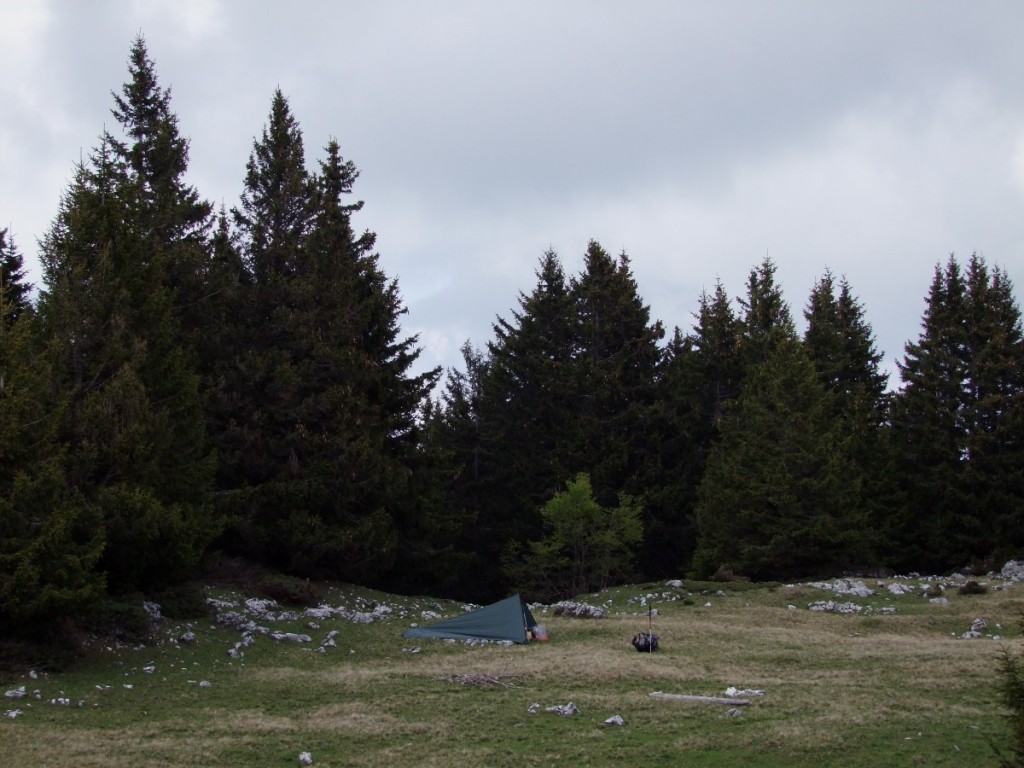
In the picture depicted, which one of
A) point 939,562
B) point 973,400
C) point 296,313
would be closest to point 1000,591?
point 939,562

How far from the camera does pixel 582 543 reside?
42.2 metres

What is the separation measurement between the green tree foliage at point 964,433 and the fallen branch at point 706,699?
114ft

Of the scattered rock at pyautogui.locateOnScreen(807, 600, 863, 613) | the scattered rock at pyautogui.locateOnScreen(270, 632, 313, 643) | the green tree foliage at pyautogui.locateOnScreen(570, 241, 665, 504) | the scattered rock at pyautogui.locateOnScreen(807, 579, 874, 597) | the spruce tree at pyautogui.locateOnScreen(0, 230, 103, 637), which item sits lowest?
the scattered rock at pyautogui.locateOnScreen(807, 600, 863, 613)

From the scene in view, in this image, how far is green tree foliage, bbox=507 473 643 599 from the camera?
41.0 meters

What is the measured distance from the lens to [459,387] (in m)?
64.8

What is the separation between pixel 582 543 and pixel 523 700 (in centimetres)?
2753

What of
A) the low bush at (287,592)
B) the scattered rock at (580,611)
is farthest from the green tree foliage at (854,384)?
the low bush at (287,592)

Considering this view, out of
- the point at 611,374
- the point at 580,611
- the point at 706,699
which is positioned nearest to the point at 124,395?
the point at 706,699

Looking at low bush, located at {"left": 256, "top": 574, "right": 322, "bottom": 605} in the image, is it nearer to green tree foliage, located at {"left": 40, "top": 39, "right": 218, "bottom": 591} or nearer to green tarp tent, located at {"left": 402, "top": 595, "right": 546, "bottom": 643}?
green tree foliage, located at {"left": 40, "top": 39, "right": 218, "bottom": 591}

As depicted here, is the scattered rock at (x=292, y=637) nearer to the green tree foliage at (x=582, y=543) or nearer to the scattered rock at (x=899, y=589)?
the green tree foliage at (x=582, y=543)

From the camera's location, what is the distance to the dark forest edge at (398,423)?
19.8 m

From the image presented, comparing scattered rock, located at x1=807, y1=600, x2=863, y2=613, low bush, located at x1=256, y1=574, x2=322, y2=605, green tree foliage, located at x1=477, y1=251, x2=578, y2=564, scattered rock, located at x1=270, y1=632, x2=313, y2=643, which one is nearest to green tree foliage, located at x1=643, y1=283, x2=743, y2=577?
green tree foliage, located at x1=477, y1=251, x2=578, y2=564

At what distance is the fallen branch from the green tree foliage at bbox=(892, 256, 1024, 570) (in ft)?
114

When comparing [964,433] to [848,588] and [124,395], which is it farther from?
[124,395]
